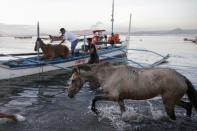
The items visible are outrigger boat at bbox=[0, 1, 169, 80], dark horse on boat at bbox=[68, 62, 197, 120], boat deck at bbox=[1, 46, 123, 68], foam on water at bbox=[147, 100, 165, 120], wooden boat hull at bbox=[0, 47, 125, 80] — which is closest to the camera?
dark horse on boat at bbox=[68, 62, 197, 120]

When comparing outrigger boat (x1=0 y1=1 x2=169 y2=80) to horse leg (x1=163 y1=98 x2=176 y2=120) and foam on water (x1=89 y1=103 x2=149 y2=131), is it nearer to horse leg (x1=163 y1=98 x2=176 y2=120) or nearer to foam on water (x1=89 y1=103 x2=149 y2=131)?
foam on water (x1=89 y1=103 x2=149 y2=131)

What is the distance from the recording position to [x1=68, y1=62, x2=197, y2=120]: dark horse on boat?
9.29m

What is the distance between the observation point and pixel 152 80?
936 centimetres

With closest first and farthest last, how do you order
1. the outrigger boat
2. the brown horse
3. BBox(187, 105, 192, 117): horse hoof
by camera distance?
BBox(187, 105, 192, 117): horse hoof, the outrigger boat, the brown horse

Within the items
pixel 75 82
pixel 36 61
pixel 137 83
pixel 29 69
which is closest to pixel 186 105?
pixel 137 83

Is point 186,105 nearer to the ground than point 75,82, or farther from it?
nearer to the ground

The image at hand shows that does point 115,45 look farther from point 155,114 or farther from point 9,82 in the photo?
point 155,114

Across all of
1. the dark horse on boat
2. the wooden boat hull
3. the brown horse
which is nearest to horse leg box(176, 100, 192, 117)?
the dark horse on boat

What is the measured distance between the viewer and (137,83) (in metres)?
9.46

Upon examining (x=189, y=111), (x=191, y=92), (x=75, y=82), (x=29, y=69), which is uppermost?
(x=75, y=82)

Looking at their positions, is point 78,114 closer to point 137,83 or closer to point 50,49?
point 137,83

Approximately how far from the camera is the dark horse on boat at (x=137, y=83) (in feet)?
30.5

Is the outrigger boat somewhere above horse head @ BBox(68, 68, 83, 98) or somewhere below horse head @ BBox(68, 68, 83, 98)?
below

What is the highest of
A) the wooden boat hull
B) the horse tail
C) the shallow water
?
the horse tail
